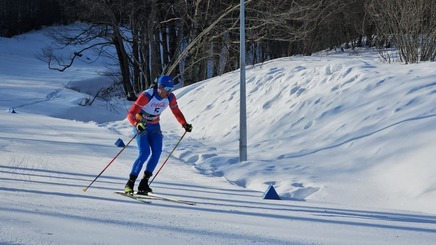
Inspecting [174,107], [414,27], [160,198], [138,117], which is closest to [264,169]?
[174,107]

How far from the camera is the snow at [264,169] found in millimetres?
6207

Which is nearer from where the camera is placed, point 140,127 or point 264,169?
point 140,127

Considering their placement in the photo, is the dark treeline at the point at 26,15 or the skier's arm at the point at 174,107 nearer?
the skier's arm at the point at 174,107

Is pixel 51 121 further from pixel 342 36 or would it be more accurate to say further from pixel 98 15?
pixel 342 36

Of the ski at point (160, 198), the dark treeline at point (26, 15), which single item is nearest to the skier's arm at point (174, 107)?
the ski at point (160, 198)

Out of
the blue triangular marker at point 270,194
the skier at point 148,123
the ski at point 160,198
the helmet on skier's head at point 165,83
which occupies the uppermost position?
the helmet on skier's head at point 165,83

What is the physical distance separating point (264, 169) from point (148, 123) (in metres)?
2.96

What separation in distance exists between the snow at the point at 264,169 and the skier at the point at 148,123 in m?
0.44

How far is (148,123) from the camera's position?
883 centimetres

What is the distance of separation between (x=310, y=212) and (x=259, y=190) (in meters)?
2.19

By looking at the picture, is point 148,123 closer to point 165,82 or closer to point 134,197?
point 165,82

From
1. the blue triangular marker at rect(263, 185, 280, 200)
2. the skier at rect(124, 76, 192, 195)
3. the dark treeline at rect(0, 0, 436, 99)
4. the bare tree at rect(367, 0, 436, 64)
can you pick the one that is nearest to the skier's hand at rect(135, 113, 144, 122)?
the skier at rect(124, 76, 192, 195)

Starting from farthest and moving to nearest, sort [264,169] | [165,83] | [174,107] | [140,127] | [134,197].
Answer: [264,169] → [174,107] → [165,83] → [140,127] → [134,197]

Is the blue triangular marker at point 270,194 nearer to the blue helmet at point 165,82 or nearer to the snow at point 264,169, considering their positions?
the snow at point 264,169
